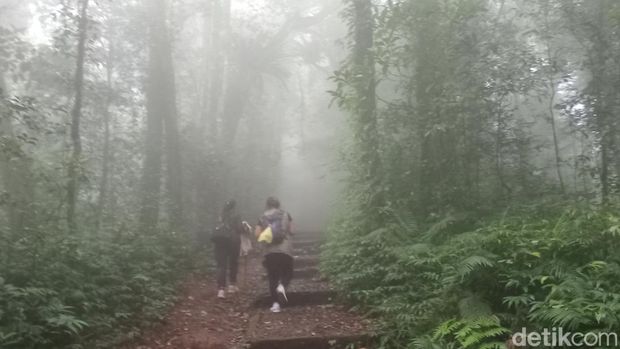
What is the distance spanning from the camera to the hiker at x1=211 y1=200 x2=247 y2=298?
10352 mm

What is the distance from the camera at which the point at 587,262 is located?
18.9ft

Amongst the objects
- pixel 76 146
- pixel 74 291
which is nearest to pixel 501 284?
pixel 74 291

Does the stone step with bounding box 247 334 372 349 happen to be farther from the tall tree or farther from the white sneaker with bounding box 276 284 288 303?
the tall tree

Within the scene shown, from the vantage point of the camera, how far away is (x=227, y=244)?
410 inches

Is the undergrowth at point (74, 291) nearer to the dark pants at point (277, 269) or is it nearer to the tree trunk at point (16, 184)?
the tree trunk at point (16, 184)

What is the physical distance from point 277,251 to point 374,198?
2.38m

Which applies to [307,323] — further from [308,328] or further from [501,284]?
[501,284]

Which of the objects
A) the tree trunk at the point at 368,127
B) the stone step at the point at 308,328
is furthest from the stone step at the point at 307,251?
the stone step at the point at 308,328

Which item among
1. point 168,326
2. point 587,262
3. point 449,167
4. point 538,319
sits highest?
point 449,167

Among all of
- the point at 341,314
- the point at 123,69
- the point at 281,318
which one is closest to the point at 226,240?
the point at 281,318

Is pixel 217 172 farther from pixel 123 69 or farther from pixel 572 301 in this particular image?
pixel 572 301

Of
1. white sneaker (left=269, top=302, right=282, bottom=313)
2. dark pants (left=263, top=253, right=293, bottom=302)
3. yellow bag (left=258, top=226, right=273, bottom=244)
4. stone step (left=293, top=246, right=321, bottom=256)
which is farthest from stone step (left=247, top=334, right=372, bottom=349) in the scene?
stone step (left=293, top=246, right=321, bottom=256)

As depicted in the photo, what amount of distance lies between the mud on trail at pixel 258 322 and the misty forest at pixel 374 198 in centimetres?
6

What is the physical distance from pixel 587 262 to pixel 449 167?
4782 mm
